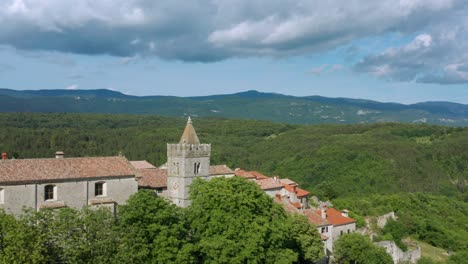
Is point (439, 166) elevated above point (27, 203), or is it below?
below

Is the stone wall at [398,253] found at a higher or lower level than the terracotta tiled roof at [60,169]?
lower

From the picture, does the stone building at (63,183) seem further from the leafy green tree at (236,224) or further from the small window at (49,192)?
the leafy green tree at (236,224)

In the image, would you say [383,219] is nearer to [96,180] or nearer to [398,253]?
[398,253]

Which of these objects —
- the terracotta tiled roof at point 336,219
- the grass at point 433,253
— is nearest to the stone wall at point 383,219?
the grass at point 433,253

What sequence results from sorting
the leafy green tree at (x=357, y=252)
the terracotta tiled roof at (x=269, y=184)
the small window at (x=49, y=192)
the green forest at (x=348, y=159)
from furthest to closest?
the green forest at (x=348, y=159) < the terracotta tiled roof at (x=269, y=184) < the leafy green tree at (x=357, y=252) < the small window at (x=49, y=192)

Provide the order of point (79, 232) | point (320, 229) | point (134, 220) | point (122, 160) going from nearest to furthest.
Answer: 1. point (79, 232)
2. point (134, 220)
3. point (122, 160)
4. point (320, 229)

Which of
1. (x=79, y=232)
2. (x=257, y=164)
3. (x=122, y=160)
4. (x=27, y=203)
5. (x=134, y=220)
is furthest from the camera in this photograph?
(x=257, y=164)

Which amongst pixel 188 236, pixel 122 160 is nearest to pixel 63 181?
pixel 122 160

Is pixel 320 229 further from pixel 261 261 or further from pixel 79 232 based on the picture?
pixel 79 232
